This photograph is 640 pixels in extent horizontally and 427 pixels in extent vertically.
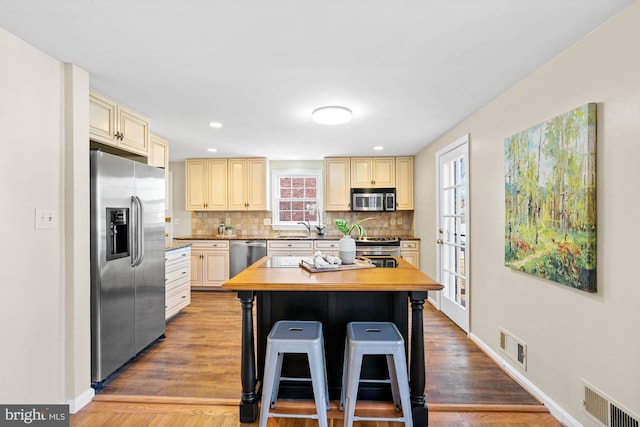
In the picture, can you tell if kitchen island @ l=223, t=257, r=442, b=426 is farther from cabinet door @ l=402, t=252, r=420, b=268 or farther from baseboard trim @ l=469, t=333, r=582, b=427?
cabinet door @ l=402, t=252, r=420, b=268

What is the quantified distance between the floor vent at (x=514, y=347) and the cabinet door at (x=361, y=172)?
3.23 m

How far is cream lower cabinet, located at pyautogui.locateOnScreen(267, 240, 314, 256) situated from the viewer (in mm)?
5195

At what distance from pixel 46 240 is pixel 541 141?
3.15 metres

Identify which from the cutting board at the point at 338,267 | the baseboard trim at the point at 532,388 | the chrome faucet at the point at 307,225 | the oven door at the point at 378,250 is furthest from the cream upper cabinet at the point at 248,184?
the baseboard trim at the point at 532,388

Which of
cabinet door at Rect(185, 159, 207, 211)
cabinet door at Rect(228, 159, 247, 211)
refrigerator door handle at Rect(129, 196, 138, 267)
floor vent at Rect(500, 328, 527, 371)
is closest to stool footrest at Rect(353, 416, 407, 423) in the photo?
floor vent at Rect(500, 328, 527, 371)

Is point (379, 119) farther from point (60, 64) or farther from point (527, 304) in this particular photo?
point (60, 64)

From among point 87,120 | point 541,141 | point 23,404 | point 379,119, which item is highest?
point 379,119

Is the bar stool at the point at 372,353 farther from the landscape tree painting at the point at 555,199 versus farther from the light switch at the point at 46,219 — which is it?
the light switch at the point at 46,219

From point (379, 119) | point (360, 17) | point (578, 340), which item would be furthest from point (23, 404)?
point (379, 119)

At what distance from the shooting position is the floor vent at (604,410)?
5.06ft

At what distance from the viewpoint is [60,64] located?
2.10 m

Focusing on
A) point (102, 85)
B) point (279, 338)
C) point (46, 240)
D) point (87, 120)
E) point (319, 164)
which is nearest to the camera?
point (279, 338)

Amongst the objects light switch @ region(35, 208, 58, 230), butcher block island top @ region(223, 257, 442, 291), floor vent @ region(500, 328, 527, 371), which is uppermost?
light switch @ region(35, 208, 58, 230)

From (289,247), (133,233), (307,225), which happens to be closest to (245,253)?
(289,247)
